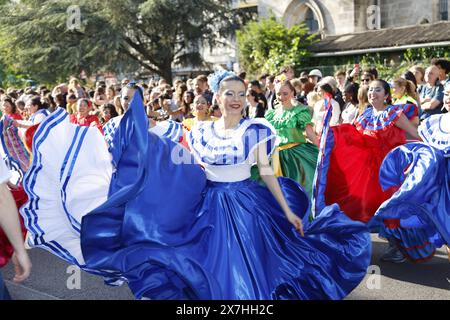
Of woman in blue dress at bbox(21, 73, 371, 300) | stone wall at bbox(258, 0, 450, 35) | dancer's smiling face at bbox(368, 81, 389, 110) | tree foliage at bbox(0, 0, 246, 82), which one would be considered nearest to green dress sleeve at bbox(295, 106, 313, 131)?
dancer's smiling face at bbox(368, 81, 389, 110)

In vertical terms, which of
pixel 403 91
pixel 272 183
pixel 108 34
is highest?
pixel 108 34

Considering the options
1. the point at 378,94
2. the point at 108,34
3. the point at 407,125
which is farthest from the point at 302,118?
the point at 108,34

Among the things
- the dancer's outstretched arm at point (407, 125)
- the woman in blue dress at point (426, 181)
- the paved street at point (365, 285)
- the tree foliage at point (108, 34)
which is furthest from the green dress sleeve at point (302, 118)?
the tree foliage at point (108, 34)

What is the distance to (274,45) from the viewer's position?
75.1 ft

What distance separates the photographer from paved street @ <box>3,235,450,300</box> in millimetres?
4645

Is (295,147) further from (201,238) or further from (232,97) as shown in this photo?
(201,238)

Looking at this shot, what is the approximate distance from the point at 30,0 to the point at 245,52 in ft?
Result: 45.8

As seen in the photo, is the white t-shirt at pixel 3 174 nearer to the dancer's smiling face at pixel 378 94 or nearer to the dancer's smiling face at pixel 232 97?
the dancer's smiling face at pixel 232 97

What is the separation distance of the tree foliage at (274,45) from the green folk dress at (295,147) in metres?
15.9

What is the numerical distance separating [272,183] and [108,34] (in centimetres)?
2647

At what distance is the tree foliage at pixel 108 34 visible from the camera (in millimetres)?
28641

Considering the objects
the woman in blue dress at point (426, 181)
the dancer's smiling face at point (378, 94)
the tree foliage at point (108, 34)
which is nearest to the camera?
the woman in blue dress at point (426, 181)

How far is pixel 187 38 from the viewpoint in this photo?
29703mm

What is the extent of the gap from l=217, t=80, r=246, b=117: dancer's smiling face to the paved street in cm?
190
